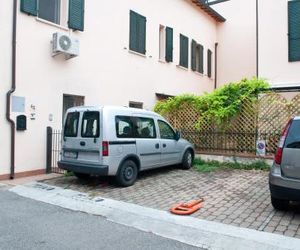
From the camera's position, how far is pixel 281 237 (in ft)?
15.4

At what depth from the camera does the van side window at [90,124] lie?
7703mm

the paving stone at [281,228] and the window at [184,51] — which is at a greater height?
the window at [184,51]

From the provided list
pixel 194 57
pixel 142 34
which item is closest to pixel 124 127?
pixel 142 34

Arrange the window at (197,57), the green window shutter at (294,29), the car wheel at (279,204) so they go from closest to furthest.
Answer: the car wheel at (279,204), the green window shutter at (294,29), the window at (197,57)

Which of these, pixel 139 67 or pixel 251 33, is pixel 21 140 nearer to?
pixel 139 67

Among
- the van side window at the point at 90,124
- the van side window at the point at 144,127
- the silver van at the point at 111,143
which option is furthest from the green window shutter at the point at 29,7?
the van side window at the point at 144,127

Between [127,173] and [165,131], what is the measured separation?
2090 mm

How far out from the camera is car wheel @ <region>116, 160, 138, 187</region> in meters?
7.82

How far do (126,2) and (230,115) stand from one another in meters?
5.89

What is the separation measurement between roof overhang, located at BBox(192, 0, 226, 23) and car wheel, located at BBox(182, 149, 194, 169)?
31.8 ft

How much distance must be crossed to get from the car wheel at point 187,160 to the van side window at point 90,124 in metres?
3.51

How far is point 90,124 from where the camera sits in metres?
7.86

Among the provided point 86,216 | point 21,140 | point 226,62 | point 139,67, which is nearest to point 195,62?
point 226,62

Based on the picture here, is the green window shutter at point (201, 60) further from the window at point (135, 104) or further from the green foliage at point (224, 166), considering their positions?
the green foliage at point (224, 166)
